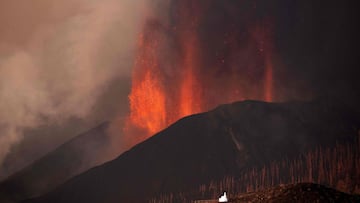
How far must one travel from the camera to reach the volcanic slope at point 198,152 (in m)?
150

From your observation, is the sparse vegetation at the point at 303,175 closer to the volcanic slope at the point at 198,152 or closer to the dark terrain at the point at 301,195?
the volcanic slope at the point at 198,152

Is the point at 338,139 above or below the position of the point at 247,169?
above

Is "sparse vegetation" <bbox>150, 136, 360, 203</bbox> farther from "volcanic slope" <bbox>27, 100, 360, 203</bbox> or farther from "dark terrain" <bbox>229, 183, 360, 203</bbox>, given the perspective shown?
"dark terrain" <bbox>229, 183, 360, 203</bbox>

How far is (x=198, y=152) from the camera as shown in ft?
568

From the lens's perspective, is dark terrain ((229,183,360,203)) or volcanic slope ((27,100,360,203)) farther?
volcanic slope ((27,100,360,203))

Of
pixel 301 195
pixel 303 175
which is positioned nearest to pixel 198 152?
pixel 303 175

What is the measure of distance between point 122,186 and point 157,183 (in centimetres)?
1118

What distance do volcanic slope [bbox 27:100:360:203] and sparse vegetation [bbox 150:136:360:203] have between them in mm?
3852

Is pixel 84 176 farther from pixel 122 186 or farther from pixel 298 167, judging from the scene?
pixel 298 167

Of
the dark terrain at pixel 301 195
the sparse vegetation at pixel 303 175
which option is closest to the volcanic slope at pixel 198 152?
the sparse vegetation at pixel 303 175

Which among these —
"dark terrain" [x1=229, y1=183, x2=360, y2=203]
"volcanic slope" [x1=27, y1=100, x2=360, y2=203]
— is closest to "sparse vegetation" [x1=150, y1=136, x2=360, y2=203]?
"volcanic slope" [x1=27, y1=100, x2=360, y2=203]

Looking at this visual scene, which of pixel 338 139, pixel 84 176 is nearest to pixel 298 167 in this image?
pixel 338 139

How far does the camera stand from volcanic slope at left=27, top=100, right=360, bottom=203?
492 feet

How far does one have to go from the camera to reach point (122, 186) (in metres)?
152
